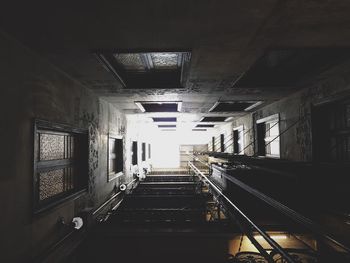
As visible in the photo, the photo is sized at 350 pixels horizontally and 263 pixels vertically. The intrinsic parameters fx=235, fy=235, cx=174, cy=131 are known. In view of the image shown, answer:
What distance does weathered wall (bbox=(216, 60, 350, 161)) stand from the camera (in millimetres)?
3603

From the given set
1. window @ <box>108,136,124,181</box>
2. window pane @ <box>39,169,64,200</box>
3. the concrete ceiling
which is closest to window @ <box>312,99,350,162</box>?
the concrete ceiling

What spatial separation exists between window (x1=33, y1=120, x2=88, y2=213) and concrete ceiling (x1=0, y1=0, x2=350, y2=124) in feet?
3.40

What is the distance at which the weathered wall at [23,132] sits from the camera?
2.30 m

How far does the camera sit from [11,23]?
207 centimetres

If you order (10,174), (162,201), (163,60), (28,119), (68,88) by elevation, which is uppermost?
(163,60)

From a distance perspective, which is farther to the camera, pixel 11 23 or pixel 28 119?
pixel 28 119

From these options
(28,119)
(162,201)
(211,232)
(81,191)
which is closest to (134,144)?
(162,201)

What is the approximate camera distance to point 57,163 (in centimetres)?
366

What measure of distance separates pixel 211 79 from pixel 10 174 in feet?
9.93

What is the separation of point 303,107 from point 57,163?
4.64 m

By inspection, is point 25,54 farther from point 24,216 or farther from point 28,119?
point 24,216

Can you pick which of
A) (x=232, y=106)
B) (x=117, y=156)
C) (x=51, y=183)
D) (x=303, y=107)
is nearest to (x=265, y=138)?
(x=232, y=106)

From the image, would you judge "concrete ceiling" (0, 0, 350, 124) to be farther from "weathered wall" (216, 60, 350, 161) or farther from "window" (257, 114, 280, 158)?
"window" (257, 114, 280, 158)

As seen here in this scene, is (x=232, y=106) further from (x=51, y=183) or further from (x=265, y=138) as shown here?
(x=51, y=183)
